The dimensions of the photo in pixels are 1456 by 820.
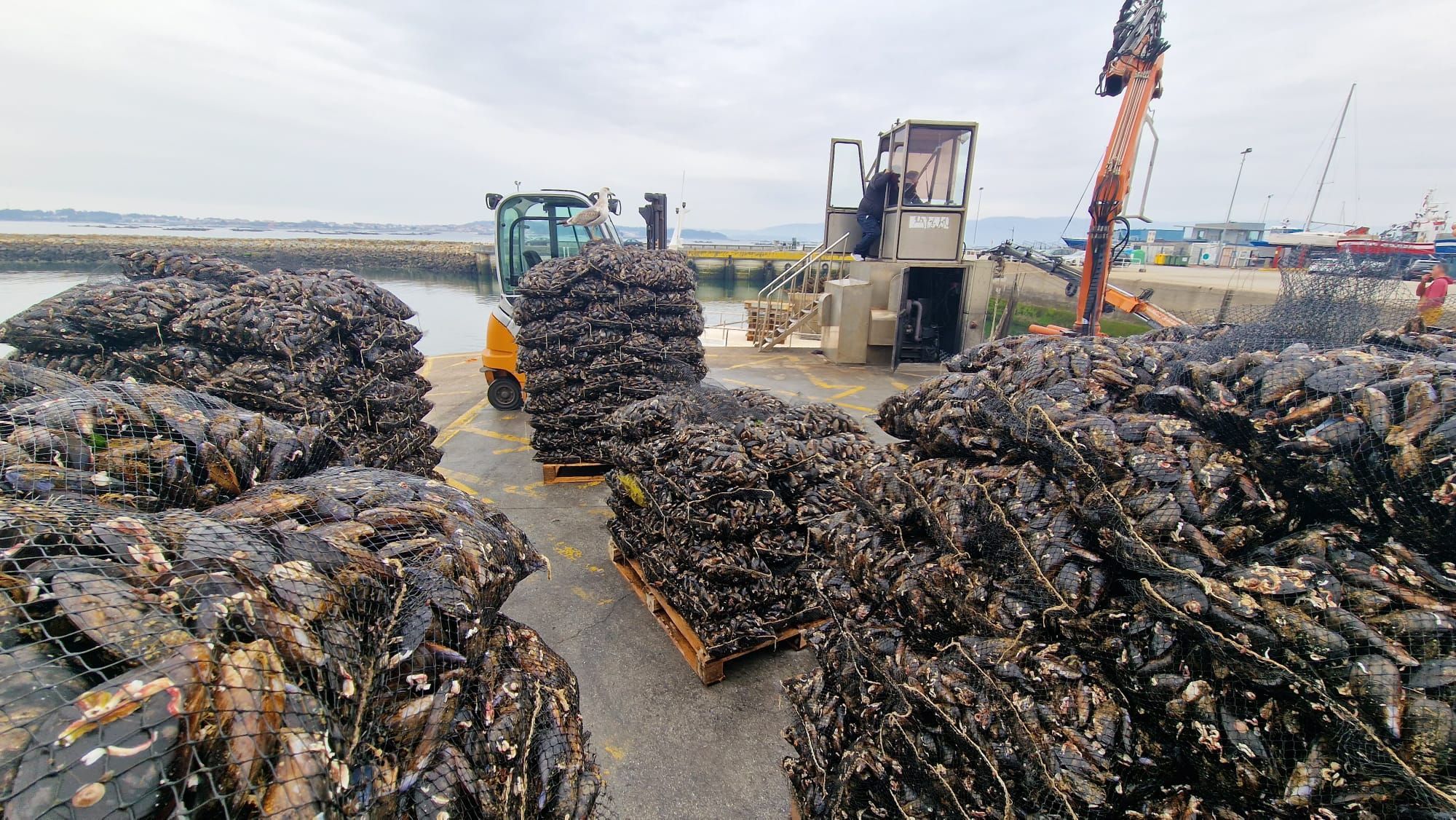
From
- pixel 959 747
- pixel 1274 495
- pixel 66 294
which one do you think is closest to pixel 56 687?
pixel 959 747

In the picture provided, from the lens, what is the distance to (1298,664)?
4.41 ft

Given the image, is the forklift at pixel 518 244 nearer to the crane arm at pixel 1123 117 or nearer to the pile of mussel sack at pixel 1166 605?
the pile of mussel sack at pixel 1166 605

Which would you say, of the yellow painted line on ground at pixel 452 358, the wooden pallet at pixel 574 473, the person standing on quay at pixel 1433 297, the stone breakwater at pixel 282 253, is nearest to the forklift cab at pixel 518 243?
the wooden pallet at pixel 574 473

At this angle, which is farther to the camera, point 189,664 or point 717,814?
point 717,814

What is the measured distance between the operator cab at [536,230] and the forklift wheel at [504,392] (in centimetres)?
136

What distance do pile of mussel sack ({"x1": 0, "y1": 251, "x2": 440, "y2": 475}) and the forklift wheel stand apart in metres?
4.00

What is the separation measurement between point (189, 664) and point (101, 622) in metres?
0.22

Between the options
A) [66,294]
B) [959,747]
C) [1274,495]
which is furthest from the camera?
[66,294]

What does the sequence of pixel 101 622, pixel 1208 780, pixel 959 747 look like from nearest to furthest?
pixel 101 622 < pixel 1208 780 < pixel 959 747

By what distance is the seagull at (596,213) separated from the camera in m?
7.27

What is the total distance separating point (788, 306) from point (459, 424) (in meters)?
7.57

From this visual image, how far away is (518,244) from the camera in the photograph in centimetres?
793

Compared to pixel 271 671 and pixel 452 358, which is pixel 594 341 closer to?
pixel 271 671

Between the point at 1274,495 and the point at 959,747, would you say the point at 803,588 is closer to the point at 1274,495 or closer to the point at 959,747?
the point at 959,747
